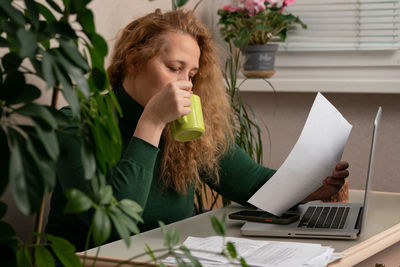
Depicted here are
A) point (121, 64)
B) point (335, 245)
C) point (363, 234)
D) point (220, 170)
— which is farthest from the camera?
point (220, 170)

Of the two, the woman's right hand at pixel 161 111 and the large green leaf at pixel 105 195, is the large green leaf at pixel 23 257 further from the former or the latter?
the woman's right hand at pixel 161 111

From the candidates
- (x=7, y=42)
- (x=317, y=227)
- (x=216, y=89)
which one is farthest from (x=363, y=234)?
(x=7, y=42)

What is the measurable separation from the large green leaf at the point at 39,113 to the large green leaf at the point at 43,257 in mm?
183

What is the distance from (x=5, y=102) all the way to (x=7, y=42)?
0.10 metres

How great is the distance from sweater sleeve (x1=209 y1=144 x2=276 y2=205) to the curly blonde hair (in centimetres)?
3

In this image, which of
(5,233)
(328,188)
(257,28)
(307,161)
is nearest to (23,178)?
(5,233)

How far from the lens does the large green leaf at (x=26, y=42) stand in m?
0.55

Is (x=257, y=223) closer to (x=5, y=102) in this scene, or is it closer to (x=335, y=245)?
(x=335, y=245)

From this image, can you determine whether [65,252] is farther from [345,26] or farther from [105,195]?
[345,26]

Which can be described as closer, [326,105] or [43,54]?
[43,54]

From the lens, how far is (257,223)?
4.94ft

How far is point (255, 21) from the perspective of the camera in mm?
2719

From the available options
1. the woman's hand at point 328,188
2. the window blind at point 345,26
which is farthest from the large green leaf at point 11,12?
the window blind at point 345,26

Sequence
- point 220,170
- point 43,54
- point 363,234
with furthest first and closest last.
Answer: point 220,170 < point 363,234 < point 43,54
